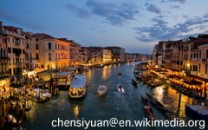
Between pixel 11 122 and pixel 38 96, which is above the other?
pixel 38 96

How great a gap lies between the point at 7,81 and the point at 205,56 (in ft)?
96.4

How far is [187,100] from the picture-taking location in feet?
86.0

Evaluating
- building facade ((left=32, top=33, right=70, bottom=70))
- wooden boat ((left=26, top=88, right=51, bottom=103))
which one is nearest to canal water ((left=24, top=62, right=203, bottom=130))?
wooden boat ((left=26, top=88, right=51, bottom=103))

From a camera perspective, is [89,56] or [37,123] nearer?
[37,123]

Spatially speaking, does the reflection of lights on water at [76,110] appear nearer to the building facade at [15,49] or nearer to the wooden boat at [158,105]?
the wooden boat at [158,105]

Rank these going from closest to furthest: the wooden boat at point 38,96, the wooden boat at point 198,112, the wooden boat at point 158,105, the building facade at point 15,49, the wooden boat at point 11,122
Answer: the wooden boat at point 11,122 < the wooden boat at point 198,112 < the wooden boat at point 158,105 < the wooden boat at point 38,96 < the building facade at point 15,49

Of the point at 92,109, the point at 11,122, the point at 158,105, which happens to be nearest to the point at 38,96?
the point at 92,109

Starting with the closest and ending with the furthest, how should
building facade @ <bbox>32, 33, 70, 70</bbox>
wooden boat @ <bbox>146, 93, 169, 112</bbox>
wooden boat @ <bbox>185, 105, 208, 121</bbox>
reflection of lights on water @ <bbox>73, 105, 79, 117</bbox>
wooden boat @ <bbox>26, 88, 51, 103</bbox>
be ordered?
wooden boat @ <bbox>185, 105, 208, 121</bbox>
wooden boat @ <bbox>146, 93, 169, 112</bbox>
reflection of lights on water @ <bbox>73, 105, 79, 117</bbox>
wooden boat @ <bbox>26, 88, 51, 103</bbox>
building facade @ <bbox>32, 33, 70, 70</bbox>

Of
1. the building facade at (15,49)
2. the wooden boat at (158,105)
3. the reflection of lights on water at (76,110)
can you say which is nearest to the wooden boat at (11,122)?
the reflection of lights on water at (76,110)

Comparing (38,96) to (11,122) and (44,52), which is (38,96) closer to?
(11,122)

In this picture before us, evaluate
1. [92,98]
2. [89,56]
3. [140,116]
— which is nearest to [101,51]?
[89,56]

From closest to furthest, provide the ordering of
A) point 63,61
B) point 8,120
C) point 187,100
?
1. point 8,120
2. point 187,100
3. point 63,61

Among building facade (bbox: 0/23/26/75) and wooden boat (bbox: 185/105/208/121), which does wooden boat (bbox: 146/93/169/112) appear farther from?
building facade (bbox: 0/23/26/75)

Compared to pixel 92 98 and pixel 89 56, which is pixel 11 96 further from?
pixel 89 56
